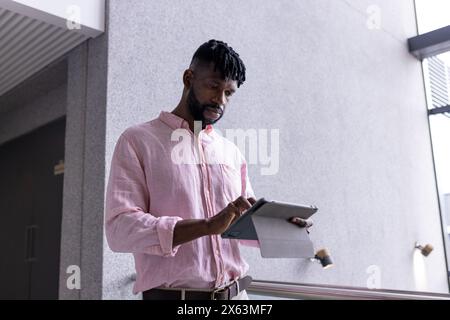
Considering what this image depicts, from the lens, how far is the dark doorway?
103 inches

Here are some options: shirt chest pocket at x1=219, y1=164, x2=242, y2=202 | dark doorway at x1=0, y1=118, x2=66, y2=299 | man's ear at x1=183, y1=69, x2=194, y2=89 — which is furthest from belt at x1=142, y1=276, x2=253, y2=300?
dark doorway at x1=0, y1=118, x2=66, y2=299

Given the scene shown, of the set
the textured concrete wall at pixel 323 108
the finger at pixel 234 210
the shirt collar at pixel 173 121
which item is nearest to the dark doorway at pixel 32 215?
the textured concrete wall at pixel 323 108

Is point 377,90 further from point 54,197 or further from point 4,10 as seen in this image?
point 4,10

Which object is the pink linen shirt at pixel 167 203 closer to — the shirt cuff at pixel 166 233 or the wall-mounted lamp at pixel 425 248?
the shirt cuff at pixel 166 233

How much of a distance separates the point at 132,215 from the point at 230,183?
0.28 meters

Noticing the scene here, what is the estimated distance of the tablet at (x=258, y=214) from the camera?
880 mm

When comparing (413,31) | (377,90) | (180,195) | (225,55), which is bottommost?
(180,195)

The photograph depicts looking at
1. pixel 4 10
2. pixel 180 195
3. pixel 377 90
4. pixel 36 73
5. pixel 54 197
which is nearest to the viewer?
pixel 180 195

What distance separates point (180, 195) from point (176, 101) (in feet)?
3.78

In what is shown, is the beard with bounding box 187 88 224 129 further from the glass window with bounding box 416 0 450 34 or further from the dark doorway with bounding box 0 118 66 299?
the glass window with bounding box 416 0 450 34

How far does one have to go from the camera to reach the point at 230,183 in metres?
1.11

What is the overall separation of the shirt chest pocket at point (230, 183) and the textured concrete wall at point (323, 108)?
0.83m

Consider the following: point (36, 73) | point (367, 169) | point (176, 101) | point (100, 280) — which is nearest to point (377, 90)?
point (367, 169)

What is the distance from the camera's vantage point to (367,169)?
3.59m
